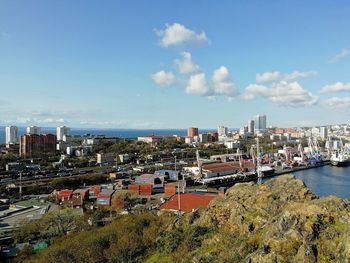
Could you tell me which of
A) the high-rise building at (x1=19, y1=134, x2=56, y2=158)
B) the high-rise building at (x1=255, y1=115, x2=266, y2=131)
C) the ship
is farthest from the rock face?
the high-rise building at (x1=255, y1=115, x2=266, y2=131)

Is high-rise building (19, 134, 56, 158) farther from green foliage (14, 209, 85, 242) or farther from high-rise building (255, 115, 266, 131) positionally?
high-rise building (255, 115, 266, 131)

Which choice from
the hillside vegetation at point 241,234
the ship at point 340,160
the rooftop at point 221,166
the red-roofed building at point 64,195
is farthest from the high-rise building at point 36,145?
the hillside vegetation at point 241,234

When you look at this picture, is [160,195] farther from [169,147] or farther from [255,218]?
[169,147]

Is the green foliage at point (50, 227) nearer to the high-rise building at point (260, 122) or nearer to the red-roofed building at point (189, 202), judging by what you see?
the red-roofed building at point (189, 202)

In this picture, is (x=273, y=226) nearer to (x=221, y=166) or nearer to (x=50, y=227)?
(x=50, y=227)

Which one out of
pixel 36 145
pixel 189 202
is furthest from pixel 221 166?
pixel 36 145

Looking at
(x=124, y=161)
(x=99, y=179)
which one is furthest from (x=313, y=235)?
(x=124, y=161)
